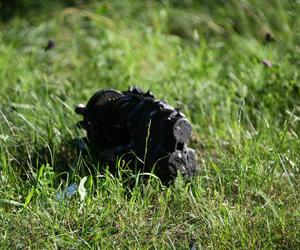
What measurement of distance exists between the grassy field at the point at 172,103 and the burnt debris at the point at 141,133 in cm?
9

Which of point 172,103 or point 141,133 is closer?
point 141,133

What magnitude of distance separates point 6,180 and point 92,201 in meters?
0.45

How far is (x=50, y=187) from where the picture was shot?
297 centimetres

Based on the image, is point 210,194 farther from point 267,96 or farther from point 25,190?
point 267,96

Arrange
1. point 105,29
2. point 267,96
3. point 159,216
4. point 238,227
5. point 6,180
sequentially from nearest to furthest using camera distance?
1. point 238,227
2. point 159,216
3. point 6,180
4. point 267,96
5. point 105,29

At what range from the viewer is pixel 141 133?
3080mm

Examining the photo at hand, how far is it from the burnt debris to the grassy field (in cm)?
9

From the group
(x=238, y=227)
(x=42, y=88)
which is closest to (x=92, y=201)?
(x=238, y=227)

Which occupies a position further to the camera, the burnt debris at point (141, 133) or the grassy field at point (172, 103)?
the burnt debris at point (141, 133)

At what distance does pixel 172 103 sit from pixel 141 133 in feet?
3.00

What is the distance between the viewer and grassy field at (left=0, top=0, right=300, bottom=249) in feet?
8.79

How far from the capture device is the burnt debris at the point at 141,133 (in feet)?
9.86

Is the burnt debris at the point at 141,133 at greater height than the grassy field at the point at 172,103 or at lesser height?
greater

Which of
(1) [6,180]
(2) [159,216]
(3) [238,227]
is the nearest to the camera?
(3) [238,227]
